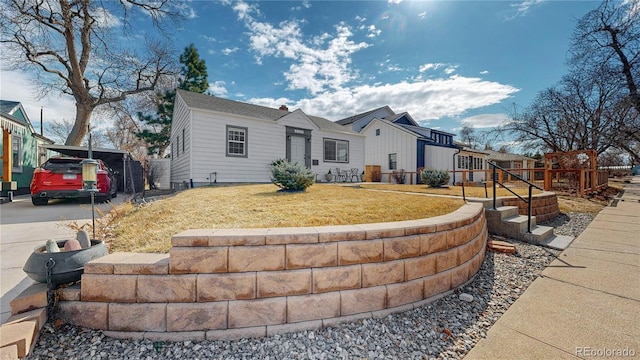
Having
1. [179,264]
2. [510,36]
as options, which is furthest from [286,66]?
[179,264]

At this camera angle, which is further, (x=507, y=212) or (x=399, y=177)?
(x=399, y=177)

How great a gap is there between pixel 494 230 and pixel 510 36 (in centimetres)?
824

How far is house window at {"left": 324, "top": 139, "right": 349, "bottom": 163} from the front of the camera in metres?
Result: 12.3

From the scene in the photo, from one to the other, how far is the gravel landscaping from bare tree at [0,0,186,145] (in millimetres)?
16492

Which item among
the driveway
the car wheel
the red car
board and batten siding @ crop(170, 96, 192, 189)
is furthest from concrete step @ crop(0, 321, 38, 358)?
board and batten siding @ crop(170, 96, 192, 189)

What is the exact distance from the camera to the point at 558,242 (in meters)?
4.49

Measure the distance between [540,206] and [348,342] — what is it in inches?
280

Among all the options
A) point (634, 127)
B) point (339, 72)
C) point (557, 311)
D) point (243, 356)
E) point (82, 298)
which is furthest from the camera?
point (634, 127)

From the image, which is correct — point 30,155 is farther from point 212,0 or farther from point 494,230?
point 494,230

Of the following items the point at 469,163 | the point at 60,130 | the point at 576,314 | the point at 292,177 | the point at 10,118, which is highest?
the point at 60,130

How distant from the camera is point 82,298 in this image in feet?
6.11

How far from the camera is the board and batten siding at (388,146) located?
51.5 ft

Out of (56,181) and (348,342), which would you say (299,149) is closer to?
(56,181)

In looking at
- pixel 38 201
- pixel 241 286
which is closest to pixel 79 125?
pixel 38 201
